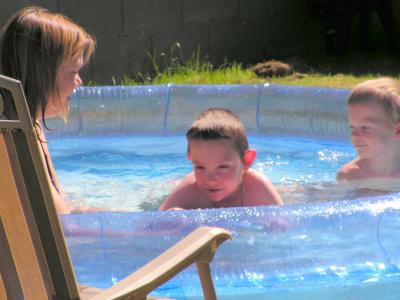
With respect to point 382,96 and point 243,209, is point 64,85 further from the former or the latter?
point 382,96

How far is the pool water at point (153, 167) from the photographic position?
180 inches

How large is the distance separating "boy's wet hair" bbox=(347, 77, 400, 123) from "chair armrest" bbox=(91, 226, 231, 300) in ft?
7.27

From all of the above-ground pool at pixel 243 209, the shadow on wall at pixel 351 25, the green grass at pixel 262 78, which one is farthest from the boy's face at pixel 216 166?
the shadow on wall at pixel 351 25

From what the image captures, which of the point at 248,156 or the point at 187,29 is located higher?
the point at 248,156

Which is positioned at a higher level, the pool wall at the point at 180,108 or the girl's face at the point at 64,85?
the girl's face at the point at 64,85

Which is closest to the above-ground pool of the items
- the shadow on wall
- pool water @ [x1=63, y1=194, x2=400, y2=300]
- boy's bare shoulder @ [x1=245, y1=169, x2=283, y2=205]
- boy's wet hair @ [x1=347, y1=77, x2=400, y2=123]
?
pool water @ [x1=63, y1=194, x2=400, y2=300]

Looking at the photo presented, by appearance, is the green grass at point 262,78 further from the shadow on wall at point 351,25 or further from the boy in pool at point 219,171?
the boy in pool at point 219,171

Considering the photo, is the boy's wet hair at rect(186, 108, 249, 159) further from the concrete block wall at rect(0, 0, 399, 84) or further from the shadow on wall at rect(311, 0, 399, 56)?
the shadow on wall at rect(311, 0, 399, 56)

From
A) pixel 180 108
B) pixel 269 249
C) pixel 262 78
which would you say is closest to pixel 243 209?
pixel 269 249

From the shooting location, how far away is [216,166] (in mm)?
3682

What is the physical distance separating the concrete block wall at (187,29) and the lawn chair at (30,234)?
5015 millimetres

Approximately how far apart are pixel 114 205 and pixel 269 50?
13.9ft

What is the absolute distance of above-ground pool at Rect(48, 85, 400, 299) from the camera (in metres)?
2.94

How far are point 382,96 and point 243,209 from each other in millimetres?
1590
